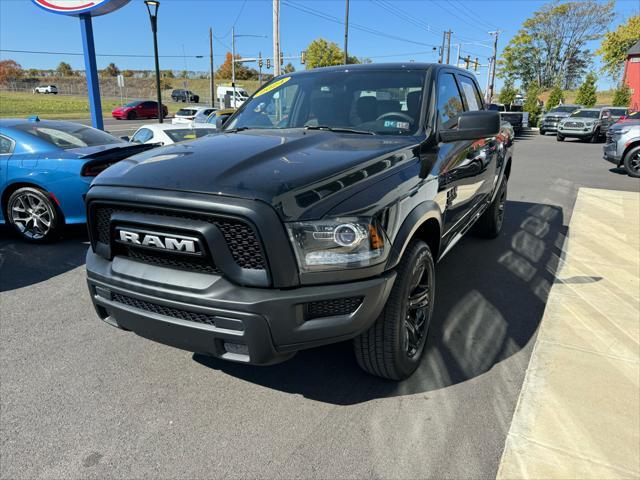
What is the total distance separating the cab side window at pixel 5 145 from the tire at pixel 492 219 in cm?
570

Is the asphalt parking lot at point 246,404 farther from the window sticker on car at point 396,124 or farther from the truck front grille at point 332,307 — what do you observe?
the window sticker on car at point 396,124

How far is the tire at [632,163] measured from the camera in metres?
11.9


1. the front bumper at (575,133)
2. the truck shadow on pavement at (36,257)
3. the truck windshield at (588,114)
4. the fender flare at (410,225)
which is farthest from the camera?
the truck windshield at (588,114)

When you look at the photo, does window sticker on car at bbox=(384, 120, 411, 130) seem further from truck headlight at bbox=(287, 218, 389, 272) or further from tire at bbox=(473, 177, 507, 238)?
tire at bbox=(473, 177, 507, 238)

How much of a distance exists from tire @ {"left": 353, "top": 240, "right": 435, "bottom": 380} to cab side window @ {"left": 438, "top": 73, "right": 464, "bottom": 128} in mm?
1208

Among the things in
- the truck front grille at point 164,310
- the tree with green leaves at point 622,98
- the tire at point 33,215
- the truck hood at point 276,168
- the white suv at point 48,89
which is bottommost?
the tire at point 33,215

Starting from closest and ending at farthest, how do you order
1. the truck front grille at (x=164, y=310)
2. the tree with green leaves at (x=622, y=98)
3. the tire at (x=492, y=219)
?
the truck front grille at (x=164, y=310) → the tire at (x=492, y=219) → the tree with green leaves at (x=622, y=98)


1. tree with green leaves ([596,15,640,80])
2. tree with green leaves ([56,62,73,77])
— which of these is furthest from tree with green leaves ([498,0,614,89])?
tree with green leaves ([56,62,73,77])

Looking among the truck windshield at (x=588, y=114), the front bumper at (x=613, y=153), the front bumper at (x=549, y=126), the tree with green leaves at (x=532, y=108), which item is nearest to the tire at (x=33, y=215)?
the front bumper at (x=613, y=153)

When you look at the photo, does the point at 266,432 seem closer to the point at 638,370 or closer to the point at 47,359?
the point at 47,359

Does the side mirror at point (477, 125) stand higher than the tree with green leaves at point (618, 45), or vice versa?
the tree with green leaves at point (618, 45)

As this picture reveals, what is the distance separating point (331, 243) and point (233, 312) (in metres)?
0.53

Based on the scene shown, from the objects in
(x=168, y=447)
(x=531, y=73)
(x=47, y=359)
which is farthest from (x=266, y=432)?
(x=531, y=73)

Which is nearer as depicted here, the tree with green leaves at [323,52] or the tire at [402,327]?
the tire at [402,327]
